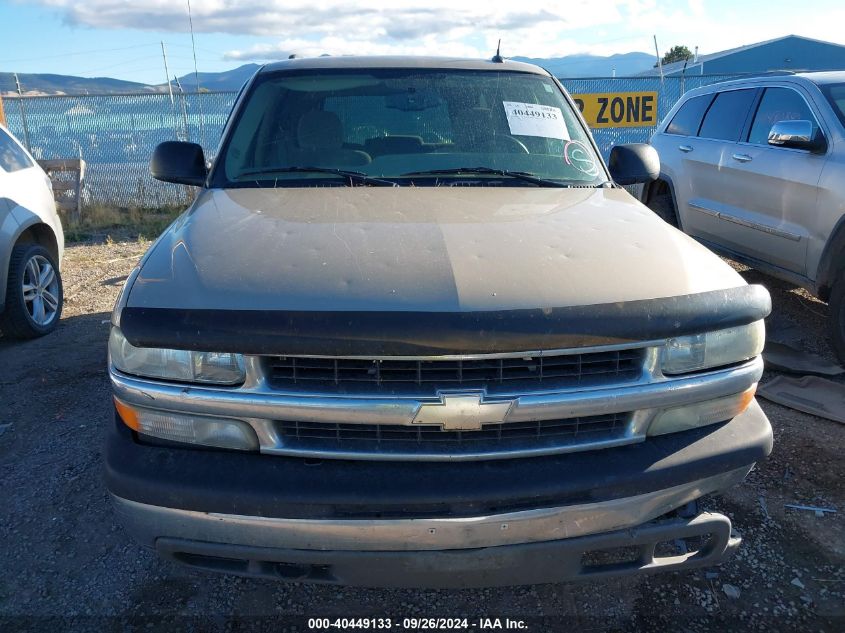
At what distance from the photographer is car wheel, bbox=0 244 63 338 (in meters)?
4.98

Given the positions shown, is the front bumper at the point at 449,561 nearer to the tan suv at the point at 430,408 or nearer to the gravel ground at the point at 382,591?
the tan suv at the point at 430,408

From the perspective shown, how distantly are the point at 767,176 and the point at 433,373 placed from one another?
4.38m

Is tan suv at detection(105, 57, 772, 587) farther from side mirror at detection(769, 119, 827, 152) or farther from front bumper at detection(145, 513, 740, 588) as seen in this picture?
side mirror at detection(769, 119, 827, 152)

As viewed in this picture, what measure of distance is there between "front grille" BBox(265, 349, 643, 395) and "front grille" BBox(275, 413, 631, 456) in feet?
0.39

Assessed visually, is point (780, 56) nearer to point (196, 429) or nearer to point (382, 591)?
point (382, 591)

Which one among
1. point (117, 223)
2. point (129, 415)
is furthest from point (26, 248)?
point (117, 223)

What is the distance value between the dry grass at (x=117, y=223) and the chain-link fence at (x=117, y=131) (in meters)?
0.41

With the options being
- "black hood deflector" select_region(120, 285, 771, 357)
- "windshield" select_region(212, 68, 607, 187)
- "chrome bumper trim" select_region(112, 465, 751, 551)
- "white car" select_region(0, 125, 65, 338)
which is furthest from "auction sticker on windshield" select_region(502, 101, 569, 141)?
"white car" select_region(0, 125, 65, 338)

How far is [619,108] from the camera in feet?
39.5

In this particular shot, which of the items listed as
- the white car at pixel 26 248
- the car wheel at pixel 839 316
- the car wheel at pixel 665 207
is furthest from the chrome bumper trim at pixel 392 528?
the car wheel at pixel 665 207

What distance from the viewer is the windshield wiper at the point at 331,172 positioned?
9.96 ft

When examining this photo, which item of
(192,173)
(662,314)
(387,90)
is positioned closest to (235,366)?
(662,314)

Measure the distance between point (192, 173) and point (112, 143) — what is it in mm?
9518

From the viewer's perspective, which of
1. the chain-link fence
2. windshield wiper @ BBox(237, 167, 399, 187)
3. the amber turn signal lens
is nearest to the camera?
the amber turn signal lens
